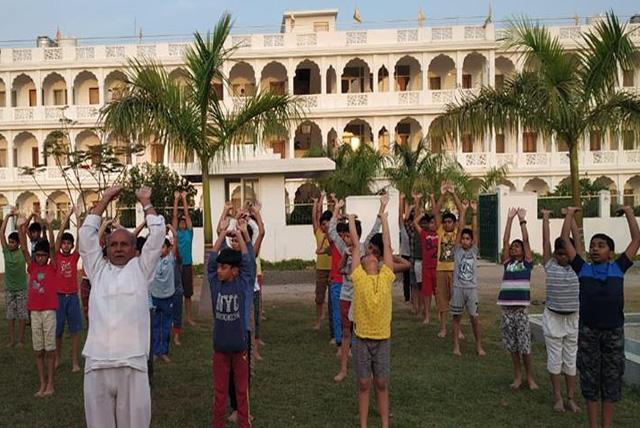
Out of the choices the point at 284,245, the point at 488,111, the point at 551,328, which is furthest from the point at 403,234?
the point at 284,245

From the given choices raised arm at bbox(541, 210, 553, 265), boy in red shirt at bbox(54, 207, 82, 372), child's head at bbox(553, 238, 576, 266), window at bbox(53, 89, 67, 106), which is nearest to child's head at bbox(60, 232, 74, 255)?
boy in red shirt at bbox(54, 207, 82, 372)

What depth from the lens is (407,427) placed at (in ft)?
17.1

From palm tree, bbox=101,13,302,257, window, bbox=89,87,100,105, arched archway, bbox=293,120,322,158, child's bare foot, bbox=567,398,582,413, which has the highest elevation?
window, bbox=89,87,100,105

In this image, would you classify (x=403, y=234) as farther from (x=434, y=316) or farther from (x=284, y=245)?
(x=284, y=245)

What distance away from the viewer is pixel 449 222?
27.1ft

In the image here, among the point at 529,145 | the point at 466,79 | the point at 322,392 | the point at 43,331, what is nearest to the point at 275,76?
the point at 466,79

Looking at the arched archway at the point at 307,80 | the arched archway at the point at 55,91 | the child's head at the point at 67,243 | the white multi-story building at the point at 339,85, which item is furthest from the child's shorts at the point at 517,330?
the arched archway at the point at 55,91

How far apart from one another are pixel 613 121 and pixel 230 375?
28.3ft

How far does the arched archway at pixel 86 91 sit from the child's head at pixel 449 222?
30.6 m

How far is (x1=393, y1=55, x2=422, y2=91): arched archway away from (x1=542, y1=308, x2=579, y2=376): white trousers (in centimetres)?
2903

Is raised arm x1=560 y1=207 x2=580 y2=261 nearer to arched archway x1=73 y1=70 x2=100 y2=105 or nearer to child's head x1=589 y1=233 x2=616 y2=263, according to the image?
child's head x1=589 y1=233 x2=616 y2=263

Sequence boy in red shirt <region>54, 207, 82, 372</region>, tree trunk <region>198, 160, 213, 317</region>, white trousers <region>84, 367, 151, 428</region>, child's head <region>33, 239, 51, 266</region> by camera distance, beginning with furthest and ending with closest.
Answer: tree trunk <region>198, 160, 213, 317</region>
boy in red shirt <region>54, 207, 82, 372</region>
child's head <region>33, 239, 51, 266</region>
white trousers <region>84, 367, 151, 428</region>

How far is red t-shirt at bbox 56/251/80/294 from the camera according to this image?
22.6ft

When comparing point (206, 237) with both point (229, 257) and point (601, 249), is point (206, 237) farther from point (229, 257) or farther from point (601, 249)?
point (601, 249)
